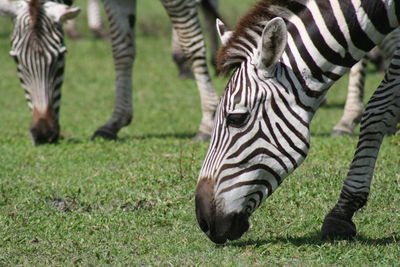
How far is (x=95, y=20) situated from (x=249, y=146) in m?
17.9

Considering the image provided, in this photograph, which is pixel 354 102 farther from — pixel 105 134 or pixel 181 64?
pixel 181 64

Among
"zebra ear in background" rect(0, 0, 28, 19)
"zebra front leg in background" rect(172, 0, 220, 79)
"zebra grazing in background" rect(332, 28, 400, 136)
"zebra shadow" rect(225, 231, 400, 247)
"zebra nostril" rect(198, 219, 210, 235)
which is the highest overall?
"zebra nostril" rect(198, 219, 210, 235)

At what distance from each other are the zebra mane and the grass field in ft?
4.26

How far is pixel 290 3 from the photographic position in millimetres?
5250

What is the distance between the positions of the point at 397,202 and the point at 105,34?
664 inches

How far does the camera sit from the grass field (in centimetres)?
550

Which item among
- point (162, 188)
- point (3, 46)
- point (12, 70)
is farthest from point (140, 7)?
point (162, 188)

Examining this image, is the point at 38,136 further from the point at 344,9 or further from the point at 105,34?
the point at 105,34

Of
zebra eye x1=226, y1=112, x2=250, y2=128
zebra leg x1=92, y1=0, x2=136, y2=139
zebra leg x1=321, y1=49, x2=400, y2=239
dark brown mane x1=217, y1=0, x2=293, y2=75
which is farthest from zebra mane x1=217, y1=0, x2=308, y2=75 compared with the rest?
zebra leg x1=92, y1=0, x2=136, y2=139

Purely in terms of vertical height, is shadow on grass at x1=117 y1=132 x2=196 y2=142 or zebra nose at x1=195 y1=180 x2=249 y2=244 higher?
zebra nose at x1=195 y1=180 x2=249 y2=244

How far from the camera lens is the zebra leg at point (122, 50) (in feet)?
36.2

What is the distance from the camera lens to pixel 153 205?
698cm

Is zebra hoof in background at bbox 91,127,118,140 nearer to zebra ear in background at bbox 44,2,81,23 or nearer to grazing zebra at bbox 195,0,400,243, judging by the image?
zebra ear in background at bbox 44,2,81,23

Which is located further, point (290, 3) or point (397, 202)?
point (397, 202)
